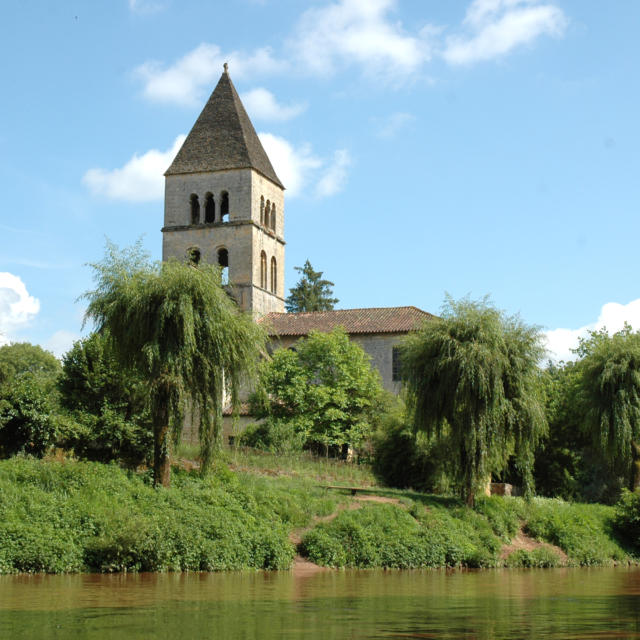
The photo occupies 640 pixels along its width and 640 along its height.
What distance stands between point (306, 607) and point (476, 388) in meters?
18.2

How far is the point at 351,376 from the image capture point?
2153 inches

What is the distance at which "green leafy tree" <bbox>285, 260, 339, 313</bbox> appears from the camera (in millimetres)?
88000

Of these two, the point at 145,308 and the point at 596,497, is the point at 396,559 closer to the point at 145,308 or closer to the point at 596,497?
the point at 145,308

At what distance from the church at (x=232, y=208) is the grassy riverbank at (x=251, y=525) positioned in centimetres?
3256

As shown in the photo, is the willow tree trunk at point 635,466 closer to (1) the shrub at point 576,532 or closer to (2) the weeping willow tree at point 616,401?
(2) the weeping willow tree at point 616,401

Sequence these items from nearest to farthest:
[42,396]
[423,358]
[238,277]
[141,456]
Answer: [42,396], [141,456], [423,358], [238,277]

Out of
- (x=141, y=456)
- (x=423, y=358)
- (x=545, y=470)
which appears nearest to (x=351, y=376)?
(x=545, y=470)

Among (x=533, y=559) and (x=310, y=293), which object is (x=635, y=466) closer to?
(x=533, y=559)

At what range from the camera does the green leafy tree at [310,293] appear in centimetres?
8800

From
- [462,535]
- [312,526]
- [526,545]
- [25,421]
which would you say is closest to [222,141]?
[25,421]

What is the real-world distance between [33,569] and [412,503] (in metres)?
14.5

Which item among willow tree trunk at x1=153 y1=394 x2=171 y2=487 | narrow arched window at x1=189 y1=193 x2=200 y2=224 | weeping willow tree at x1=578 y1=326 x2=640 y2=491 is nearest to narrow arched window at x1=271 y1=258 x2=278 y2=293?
narrow arched window at x1=189 y1=193 x2=200 y2=224

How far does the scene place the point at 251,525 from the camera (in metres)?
24.3

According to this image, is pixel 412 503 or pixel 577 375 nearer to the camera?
pixel 412 503
